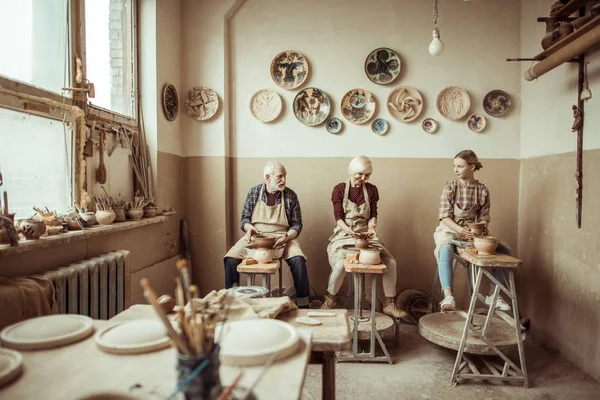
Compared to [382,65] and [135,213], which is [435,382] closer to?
[135,213]

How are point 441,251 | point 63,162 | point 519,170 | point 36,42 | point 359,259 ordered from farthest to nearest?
point 519,170 < point 441,251 < point 359,259 < point 63,162 < point 36,42

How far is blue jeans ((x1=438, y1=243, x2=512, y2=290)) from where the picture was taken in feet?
12.3

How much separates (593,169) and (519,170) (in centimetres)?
140

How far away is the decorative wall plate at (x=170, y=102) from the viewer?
4414 mm

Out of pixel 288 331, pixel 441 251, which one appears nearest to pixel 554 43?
pixel 441 251

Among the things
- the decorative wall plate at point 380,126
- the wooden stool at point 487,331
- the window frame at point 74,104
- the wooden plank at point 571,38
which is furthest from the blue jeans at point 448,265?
the window frame at point 74,104

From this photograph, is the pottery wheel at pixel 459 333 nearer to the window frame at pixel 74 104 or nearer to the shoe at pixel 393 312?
the shoe at pixel 393 312

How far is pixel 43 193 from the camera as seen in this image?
2898 millimetres

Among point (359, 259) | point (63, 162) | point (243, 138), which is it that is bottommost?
point (359, 259)

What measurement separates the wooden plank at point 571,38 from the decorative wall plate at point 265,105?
8.58 ft

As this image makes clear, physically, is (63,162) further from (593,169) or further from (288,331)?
(593,169)

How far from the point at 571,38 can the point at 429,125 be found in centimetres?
171

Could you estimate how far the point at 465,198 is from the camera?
4047 mm

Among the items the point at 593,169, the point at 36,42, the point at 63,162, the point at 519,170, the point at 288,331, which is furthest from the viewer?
the point at 519,170
